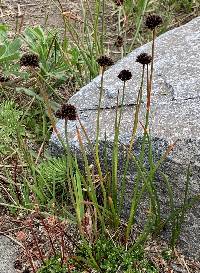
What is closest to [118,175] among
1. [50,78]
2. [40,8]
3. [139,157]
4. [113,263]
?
[139,157]

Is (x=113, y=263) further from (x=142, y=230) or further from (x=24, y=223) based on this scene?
(x=24, y=223)

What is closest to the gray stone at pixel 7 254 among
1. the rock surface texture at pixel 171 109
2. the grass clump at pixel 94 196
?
the grass clump at pixel 94 196

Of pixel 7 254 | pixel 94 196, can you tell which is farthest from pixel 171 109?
pixel 7 254

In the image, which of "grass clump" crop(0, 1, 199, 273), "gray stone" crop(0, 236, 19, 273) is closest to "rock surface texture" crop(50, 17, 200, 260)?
"grass clump" crop(0, 1, 199, 273)

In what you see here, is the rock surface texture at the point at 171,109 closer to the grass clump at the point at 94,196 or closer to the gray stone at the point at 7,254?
the grass clump at the point at 94,196

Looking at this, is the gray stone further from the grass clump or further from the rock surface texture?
the rock surface texture
